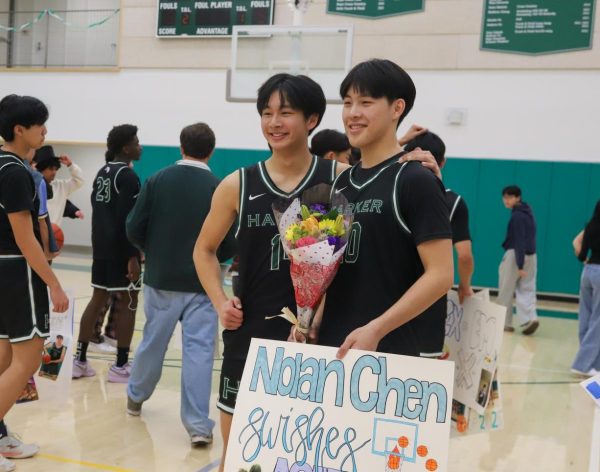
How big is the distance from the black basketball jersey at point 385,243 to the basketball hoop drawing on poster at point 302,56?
6.57 meters

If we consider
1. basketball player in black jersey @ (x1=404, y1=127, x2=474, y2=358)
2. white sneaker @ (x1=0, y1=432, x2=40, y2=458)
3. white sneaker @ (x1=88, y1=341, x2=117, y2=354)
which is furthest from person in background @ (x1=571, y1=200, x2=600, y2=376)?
white sneaker @ (x1=0, y1=432, x2=40, y2=458)

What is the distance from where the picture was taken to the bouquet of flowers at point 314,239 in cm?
179

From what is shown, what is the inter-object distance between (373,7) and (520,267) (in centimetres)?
578

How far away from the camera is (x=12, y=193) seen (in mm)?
2895

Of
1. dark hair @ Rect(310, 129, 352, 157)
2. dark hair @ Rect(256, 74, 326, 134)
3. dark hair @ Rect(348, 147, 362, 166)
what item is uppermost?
dark hair @ Rect(256, 74, 326, 134)

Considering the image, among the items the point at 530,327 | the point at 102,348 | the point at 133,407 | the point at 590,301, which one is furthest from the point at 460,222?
the point at 530,327

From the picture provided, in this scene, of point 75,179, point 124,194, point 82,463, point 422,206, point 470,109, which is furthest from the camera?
point 470,109

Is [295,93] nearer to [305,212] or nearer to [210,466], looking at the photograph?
[305,212]

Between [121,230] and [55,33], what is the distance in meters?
11.3

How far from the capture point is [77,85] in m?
13.8

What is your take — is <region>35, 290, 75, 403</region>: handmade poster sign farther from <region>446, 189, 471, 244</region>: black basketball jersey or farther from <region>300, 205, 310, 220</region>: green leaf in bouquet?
<region>300, 205, 310, 220</region>: green leaf in bouquet

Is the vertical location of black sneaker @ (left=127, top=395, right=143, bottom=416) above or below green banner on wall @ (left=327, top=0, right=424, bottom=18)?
below

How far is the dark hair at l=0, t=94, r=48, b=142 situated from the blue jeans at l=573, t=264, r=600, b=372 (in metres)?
4.75

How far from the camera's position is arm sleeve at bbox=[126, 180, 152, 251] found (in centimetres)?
393
